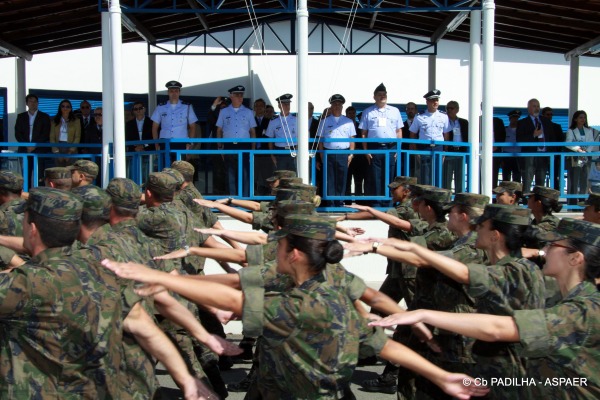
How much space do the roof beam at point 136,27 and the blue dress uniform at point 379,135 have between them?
4656 millimetres

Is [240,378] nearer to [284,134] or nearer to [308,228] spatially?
[308,228]

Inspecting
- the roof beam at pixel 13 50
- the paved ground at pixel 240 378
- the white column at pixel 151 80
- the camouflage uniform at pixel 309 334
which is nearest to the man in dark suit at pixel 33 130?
the roof beam at pixel 13 50

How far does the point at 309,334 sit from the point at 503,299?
1.40m

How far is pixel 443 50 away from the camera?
74.7 ft

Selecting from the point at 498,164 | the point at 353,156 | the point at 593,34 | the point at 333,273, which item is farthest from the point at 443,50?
the point at 333,273

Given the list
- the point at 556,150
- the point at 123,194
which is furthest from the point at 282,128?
the point at 123,194

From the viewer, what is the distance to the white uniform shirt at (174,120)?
41.9 ft

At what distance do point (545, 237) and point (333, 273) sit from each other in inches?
46.5

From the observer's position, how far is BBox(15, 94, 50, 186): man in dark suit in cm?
1318

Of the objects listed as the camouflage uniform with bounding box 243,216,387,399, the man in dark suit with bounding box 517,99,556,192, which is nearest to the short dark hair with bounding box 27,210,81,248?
the camouflage uniform with bounding box 243,216,387,399

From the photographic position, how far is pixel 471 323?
141 inches

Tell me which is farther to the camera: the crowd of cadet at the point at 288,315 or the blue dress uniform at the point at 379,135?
the blue dress uniform at the point at 379,135

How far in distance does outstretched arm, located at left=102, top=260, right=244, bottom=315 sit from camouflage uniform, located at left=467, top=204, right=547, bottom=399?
1.51 m

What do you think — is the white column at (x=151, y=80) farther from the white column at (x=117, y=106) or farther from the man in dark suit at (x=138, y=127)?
the white column at (x=117, y=106)
